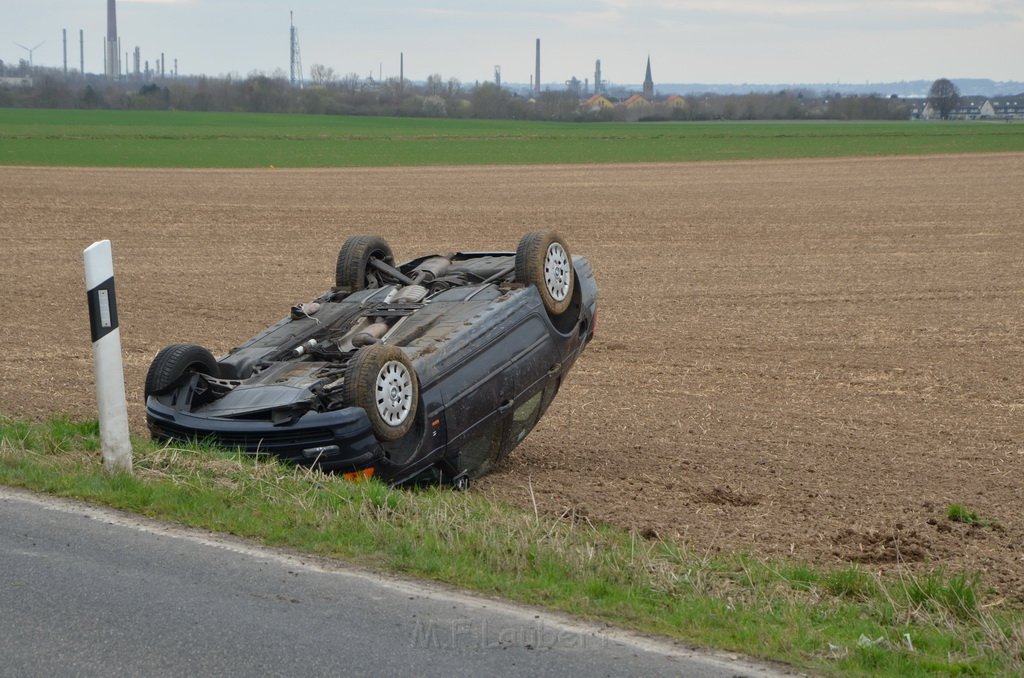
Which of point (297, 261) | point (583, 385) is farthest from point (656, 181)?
point (583, 385)

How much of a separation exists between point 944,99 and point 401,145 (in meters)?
80.7

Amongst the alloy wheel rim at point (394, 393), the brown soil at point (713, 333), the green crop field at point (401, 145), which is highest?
the green crop field at point (401, 145)

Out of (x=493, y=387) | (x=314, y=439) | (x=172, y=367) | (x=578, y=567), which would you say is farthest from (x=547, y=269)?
(x=578, y=567)

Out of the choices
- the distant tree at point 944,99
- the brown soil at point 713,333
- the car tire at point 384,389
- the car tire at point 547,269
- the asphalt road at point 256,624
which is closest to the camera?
the asphalt road at point 256,624

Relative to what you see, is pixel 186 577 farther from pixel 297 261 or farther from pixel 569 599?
pixel 297 261

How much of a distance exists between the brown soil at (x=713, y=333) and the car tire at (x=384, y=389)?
1.23 meters

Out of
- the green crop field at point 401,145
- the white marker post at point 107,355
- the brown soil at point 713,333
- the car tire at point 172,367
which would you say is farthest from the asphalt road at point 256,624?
the green crop field at point 401,145

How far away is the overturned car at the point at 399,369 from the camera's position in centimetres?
665

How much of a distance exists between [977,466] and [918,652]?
472 cm

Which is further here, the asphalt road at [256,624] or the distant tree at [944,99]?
the distant tree at [944,99]

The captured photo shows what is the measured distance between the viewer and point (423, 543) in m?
5.07

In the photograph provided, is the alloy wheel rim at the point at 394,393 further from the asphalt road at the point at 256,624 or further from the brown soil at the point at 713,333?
the asphalt road at the point at 256,624

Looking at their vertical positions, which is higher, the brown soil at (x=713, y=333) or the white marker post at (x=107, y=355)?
the white marker post at (x=107, y=355)

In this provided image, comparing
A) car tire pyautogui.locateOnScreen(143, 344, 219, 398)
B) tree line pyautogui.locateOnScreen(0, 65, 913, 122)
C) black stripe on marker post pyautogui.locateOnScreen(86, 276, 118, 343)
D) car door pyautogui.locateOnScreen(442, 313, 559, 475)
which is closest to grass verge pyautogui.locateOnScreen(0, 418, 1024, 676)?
car tire pyautogui.locateOnScreen(143, 344, 219, 398)
